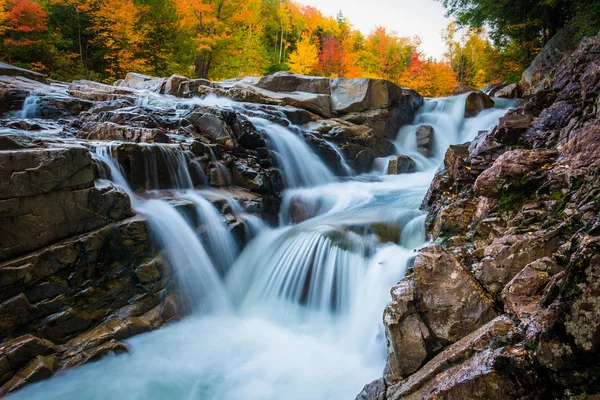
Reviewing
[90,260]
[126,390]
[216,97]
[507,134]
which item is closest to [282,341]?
[126,390]

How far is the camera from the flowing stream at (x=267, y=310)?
4762 millimetres

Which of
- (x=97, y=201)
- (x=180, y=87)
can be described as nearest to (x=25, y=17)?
(x=180, y=87)

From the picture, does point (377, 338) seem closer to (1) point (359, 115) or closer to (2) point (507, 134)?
(2) point (507, 134)

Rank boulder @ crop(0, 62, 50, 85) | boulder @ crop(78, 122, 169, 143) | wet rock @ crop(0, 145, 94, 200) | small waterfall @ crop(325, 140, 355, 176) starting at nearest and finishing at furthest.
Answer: wet rock @ crop(0, 145, 94, 200) → boulder @ crop(78, 122, 169, 143) → boulder @ crop(0, 62, 50, 85) → small waterfall @ crop(325, 140, 355, 176)

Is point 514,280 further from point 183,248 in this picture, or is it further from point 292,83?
point 292,83

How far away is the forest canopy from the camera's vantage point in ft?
53.9

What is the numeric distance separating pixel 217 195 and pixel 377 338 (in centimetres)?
509

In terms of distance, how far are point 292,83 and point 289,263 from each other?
14.2m

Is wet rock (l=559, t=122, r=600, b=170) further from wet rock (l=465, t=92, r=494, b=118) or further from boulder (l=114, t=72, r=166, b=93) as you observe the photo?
boulder (l=114, t=72, r=166, b=93)

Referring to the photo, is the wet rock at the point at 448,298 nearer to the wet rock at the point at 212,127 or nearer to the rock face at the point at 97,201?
the rock face at the point at 97,201

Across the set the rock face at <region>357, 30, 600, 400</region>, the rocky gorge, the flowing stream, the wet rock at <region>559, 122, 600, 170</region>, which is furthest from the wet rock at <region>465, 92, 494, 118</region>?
the wet rock at <region>559, 122, 600, 170</region>

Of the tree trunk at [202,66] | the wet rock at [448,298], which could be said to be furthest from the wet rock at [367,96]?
the wet rock at [448,298]

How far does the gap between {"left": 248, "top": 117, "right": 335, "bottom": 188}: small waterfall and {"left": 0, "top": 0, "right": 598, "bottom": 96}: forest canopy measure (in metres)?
9.87

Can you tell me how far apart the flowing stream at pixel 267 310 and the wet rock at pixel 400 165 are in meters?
4.57
